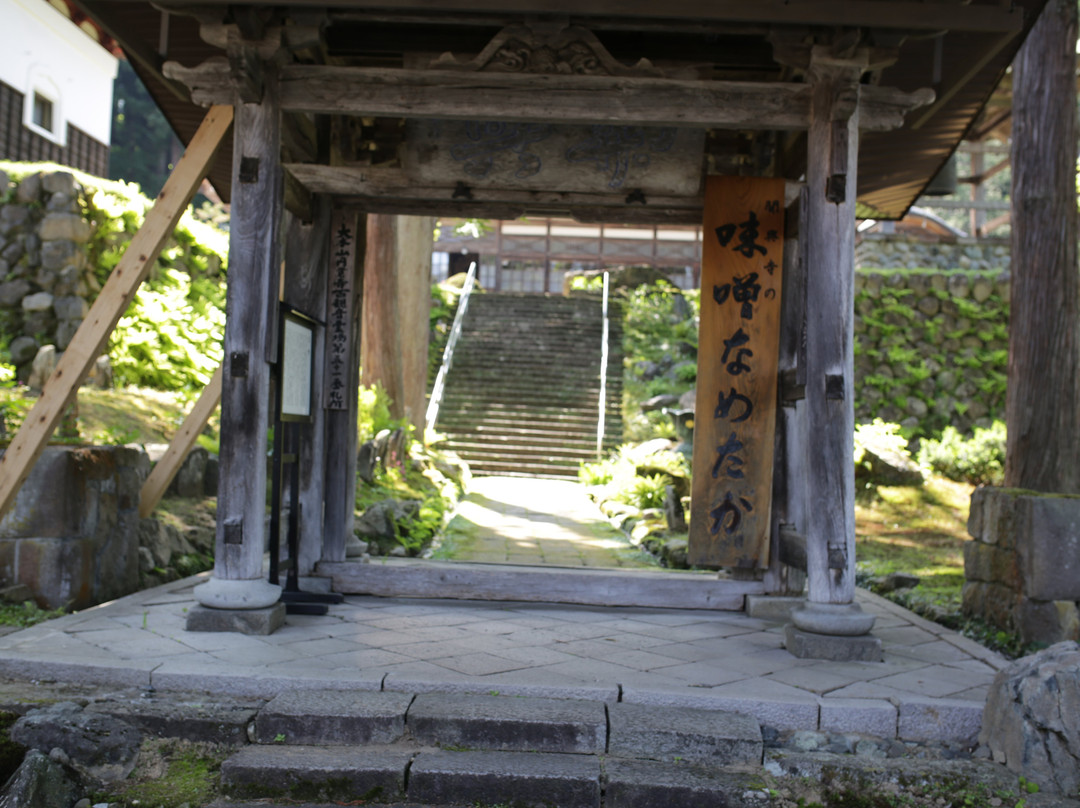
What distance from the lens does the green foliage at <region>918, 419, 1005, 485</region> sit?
1260 centimetres

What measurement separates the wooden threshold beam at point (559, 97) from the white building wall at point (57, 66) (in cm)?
1498

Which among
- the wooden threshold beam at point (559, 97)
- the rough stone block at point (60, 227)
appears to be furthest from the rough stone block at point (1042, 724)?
→ the rough stone block at point (60, 227)

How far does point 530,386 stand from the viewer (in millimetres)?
18031

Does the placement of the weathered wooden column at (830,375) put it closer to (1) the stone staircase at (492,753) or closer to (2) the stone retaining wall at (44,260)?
(1) the stone staircase at (492,753)

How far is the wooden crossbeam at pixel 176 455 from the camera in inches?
251

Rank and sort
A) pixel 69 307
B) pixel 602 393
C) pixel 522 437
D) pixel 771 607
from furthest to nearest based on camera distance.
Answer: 1. pixel 602 393
2. pixel 522 437
3. pixel 69 307
4. pixel 771 607

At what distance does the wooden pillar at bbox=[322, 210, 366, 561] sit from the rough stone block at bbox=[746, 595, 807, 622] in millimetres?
2915

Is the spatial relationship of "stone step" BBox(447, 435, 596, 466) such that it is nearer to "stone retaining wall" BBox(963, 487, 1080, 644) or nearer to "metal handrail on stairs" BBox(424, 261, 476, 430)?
"metal handrail on stairs" BBox(424, 261, 476, 430)

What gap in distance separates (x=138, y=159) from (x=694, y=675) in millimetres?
30999

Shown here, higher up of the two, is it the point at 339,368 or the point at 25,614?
the point at 339,368

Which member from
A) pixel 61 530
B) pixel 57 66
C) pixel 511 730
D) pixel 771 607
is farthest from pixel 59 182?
pixel 511 730

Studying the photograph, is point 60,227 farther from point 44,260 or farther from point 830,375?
point 830,375

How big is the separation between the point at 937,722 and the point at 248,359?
3887 millimetres

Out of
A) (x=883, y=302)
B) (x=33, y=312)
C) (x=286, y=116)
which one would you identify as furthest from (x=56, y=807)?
(x=883, y=302)
